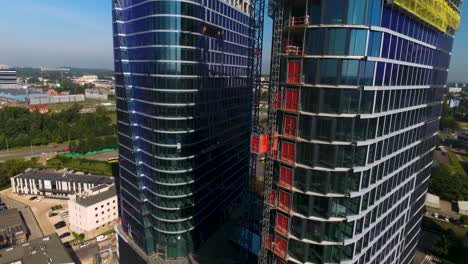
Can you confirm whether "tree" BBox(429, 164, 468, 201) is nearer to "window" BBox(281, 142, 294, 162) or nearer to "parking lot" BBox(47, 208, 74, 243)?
"window" BBox(281, 142, 294, 162)

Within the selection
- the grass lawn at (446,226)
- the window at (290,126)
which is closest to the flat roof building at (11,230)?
the window at (290,126)

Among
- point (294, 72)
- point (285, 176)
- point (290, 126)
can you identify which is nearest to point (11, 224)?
point (285, 176)

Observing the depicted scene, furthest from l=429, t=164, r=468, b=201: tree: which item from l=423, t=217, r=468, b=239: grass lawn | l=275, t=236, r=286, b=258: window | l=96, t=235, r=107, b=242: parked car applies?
l=96, t=235, r=107, b=242: parked car

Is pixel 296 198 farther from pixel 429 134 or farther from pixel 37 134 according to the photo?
pixel 37 134

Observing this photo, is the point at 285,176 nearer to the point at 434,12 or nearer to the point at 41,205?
the point at 434,12

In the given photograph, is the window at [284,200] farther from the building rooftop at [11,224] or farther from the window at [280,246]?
the building rooftop at [11,224]

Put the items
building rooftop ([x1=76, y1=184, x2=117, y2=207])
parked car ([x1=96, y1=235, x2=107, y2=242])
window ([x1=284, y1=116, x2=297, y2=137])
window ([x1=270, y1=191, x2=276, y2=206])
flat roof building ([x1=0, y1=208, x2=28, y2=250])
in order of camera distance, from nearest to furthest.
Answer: window ([x1=284, y1=116, x2=297, y2=137]) < window ([x1=270, y1=191, x2=276, y2=206]) < flat roof building ([x1=0, y1=208, x2=28, y2=250]) < parked car ([x1=96, y1=235, x2=107, y2=242]) < building rooftop ([x1=76, y1=184, x2=117, y2=207])
